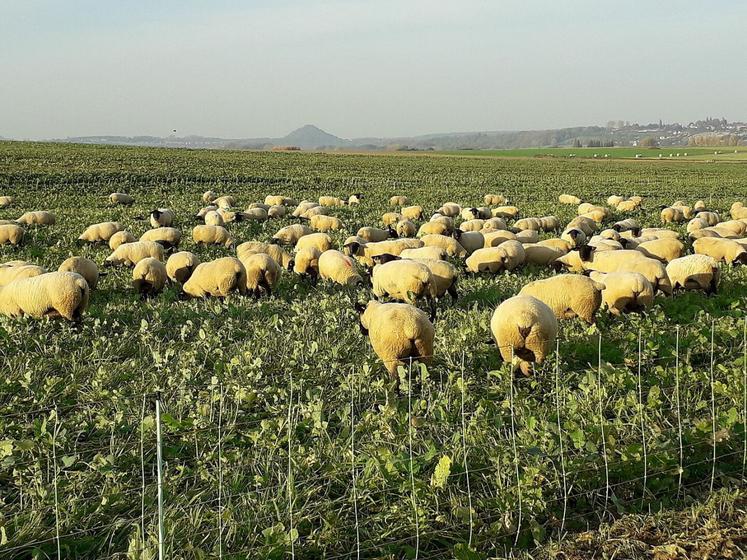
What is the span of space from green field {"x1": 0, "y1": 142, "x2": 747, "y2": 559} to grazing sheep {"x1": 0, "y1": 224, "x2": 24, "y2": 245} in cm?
641

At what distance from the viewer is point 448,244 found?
13.5 meters

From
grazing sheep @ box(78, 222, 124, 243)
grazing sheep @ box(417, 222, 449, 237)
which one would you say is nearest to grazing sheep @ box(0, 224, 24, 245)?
grazing sheep @ box(78, 222, 124, 243)

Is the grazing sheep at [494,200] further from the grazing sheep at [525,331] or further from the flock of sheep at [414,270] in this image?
the grazing sheep at [525,331]

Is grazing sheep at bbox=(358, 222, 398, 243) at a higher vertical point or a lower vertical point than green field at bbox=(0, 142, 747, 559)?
higher

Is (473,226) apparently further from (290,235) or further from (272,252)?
(272,252)

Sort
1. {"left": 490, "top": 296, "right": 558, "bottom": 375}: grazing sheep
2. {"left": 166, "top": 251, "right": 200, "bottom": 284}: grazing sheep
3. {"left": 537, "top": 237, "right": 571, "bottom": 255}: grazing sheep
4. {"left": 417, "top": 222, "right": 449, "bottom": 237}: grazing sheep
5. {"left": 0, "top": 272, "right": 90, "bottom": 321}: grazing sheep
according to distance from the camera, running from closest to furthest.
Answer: {"left": 490, "top": 296, "right": 558, "bottom": 375}: grazing sheep → {"left": 0, "top": 272, "right": 90, "bottom": 321}: grazing sheep → {"left": 166, "top": 251, "right": 200, "bottom": 284}: grazing sheep → {"left": 537, "top": 237, "right": 571, "bottom": 255}: grazing sheep → {"left": 417, "top": 222, "right": 449, "bottom": 237}: grazing sheep

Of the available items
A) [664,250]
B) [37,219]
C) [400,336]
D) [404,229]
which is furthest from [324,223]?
[400,336]

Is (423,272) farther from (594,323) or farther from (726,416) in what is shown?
(726,416)

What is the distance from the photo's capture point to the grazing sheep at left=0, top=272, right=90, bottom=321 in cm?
848

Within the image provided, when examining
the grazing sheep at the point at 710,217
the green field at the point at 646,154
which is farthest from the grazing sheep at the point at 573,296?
the green field at the point at 646,154

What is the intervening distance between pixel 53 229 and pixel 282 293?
8.95 meters

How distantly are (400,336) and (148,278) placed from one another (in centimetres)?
578

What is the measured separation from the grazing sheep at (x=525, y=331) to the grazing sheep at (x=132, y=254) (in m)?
8.03

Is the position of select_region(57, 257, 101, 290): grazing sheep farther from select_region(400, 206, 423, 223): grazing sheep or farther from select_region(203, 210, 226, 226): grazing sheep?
select_region(400, 206, 423, 223): grazing sheep
